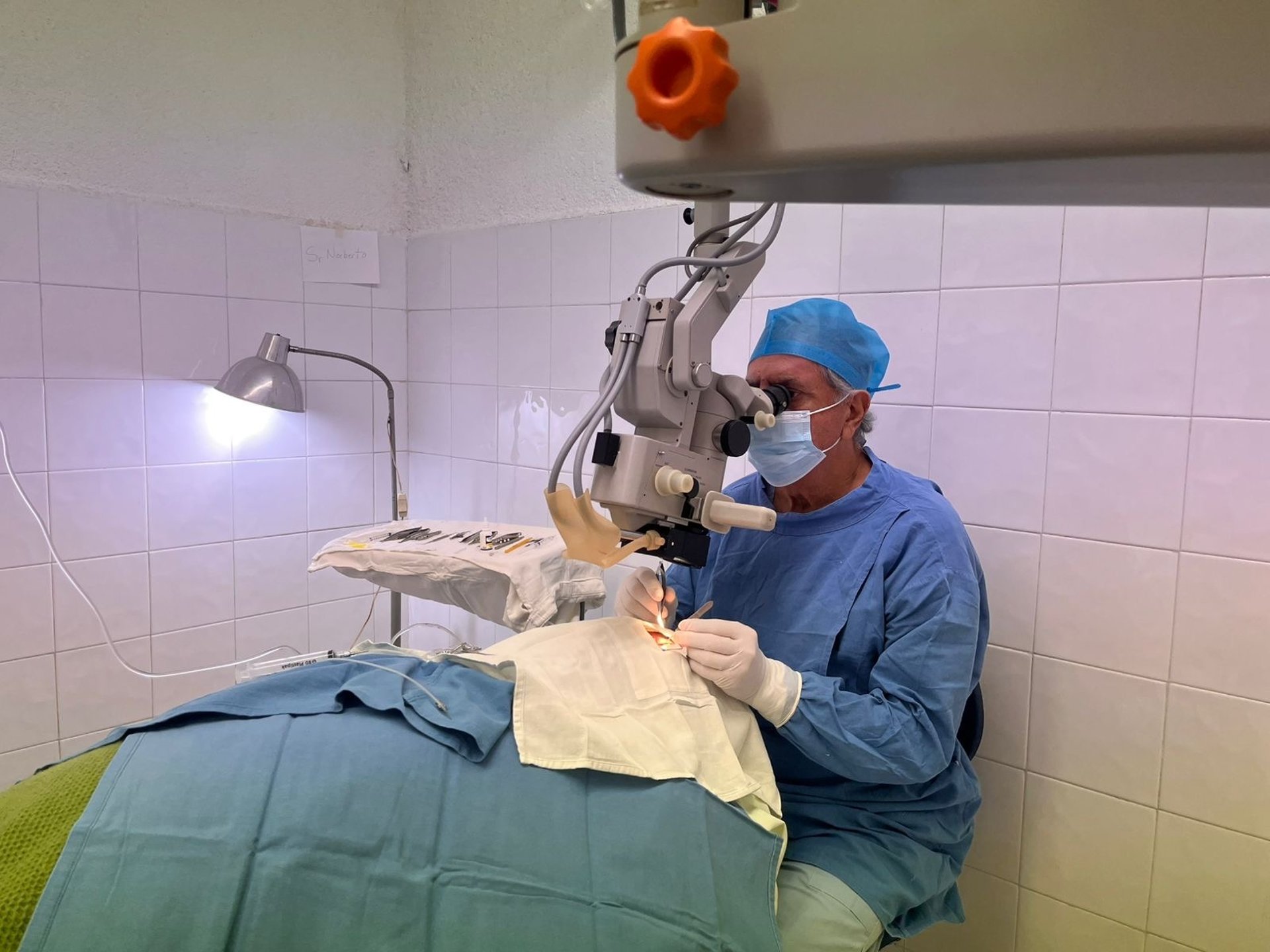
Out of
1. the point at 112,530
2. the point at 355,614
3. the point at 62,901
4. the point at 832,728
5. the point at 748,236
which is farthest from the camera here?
the point at 355,614

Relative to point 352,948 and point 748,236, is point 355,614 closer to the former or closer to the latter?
point 748,236

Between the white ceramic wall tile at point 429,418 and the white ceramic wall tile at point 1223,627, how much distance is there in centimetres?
200

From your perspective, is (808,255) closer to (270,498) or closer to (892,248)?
(892,248)

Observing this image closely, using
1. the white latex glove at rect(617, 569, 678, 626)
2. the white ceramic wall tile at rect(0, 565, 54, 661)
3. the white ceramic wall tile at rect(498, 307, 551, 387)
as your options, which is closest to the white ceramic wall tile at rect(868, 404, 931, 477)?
the white latex glove at rect(617, 569, 678, 626)

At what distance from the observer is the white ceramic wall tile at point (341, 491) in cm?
260

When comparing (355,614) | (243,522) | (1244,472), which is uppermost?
(1244,472)

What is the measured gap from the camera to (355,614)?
276 centimetres

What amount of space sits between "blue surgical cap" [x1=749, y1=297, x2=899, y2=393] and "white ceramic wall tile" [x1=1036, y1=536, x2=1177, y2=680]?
486 mm

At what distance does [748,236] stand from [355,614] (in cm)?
175

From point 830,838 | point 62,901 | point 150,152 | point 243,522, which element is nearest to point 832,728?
point 830,838

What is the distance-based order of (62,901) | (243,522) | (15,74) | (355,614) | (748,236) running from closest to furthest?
(62,901) → (748,236) → (15,74) → (243,522) → (355,614)

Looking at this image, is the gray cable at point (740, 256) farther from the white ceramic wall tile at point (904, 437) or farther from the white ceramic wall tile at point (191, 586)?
the white ceramic wall tile at point (191, 586)

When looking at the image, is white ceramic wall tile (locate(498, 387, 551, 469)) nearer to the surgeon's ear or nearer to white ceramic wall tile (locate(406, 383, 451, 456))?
white ceramic wall tile (locate(406, 383, 451, 456))

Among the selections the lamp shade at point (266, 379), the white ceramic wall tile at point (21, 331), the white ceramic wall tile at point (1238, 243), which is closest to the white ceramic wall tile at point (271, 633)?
the lamp shade at point (266, 379)
